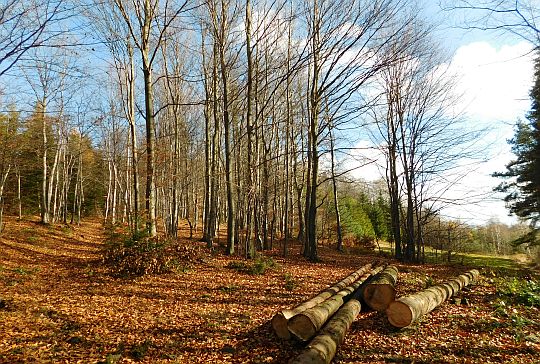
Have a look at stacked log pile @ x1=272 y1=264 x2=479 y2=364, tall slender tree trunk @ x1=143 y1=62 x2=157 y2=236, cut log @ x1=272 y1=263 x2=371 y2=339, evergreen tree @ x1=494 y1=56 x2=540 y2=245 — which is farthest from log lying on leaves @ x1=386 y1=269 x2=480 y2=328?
evergreen tree @ x1=494 y1=56 x2=540 y2=245

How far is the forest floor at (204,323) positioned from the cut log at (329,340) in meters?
0.26

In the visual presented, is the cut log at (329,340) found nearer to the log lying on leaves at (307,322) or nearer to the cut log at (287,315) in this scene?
the log lying on leaves at (307,322)

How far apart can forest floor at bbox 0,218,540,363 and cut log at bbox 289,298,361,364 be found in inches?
10.3

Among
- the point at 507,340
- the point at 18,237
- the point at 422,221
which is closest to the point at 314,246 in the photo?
the point at 422,221

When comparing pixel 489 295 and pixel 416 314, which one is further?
pixel 489 295

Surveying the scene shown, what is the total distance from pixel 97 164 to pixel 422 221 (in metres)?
29.5

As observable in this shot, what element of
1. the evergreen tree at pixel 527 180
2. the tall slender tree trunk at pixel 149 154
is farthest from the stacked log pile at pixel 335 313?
the evergreen tree at pixel 527 180

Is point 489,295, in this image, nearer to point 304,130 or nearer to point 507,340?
point 507,340

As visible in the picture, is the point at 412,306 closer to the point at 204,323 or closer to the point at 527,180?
the point at 204,323

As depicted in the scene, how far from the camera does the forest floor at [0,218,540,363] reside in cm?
444

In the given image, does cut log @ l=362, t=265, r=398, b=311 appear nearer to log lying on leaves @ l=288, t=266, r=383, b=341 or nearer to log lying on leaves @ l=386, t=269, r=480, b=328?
log lying on leaves @ l=386, t=269, r=480, b=328

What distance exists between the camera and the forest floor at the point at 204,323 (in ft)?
14.6

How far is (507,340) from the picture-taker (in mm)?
5109

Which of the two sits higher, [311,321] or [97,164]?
[97,164]
